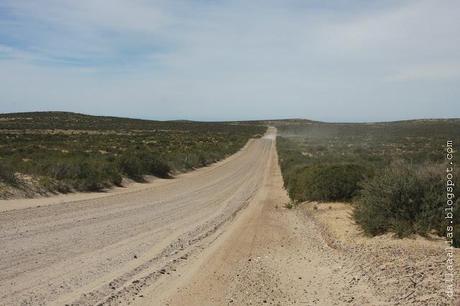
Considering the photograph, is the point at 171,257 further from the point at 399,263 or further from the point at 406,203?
the point at 406,203

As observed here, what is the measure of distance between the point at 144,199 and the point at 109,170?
24.4 ft

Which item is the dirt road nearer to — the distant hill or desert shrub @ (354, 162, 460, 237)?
desert shrub @ (354, 162, 460, 237)

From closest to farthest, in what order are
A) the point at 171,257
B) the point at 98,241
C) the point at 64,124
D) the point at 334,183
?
the point at 171,257 → the point at 98,241 → the point at 334,183 → the point at 64,124

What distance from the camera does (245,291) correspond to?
28.5 ft

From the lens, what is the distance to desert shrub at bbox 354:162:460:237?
1121 centimetres

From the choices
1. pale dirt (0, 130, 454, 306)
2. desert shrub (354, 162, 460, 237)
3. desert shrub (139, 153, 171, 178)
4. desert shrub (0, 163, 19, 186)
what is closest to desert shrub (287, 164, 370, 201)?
pale dirt (0, 130, 454, 306)

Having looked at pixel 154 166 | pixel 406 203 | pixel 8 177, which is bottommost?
pixel 154 166

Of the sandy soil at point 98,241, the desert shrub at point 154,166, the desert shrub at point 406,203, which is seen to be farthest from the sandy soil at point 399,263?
the desert shrub at point 154,166

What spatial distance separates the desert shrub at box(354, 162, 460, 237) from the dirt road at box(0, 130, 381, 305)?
4.84 feet

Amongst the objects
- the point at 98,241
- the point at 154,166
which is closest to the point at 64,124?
the point at 154,166

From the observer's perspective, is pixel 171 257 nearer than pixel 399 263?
No

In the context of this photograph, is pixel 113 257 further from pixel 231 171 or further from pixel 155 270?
pixel 231 171

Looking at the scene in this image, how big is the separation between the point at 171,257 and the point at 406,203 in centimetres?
556

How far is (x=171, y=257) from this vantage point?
11.1 meters
